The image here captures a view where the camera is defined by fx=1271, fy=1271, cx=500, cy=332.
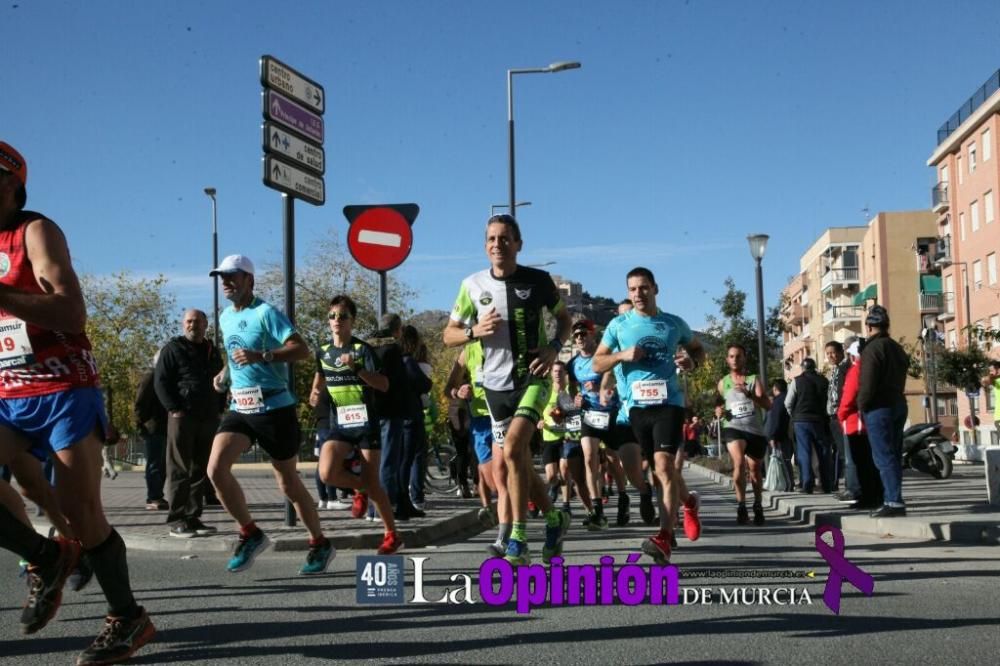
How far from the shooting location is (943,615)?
6086 millimetres

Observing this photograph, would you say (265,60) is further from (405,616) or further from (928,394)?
(928,394)

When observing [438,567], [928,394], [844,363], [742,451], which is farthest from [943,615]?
[928,394]

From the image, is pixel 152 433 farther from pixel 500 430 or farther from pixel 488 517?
pixel 500 430

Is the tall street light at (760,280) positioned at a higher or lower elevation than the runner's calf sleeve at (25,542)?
higher

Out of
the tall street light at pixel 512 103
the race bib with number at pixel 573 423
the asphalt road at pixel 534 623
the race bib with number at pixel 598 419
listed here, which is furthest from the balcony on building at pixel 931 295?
the asphalt road at pixel 534 623

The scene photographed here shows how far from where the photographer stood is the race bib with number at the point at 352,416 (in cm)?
984

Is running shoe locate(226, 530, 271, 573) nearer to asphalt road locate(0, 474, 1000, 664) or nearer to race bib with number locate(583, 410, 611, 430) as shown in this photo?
asphalt road locate(0, 474, 1000, 664)

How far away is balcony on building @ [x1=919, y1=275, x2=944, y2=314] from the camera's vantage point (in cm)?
7981

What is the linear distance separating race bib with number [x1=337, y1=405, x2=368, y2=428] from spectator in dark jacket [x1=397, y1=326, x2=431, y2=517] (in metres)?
2.57

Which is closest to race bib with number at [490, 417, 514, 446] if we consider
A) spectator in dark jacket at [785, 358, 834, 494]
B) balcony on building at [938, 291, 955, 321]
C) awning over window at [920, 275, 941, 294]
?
spectator in dark jacket at [785, 358, 834, 494]

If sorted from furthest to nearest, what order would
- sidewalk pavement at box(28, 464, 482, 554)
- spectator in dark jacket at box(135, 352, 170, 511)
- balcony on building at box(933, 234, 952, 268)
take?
balcony on building at box(933, 234, 952, 268)
spectator in dark jacket at box(135, 352, 170, 511)
sidewalk pavement at box(28, 464, 482, 554)

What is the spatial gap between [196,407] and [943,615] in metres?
7.22

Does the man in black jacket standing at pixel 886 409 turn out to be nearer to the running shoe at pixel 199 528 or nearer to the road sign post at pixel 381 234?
the road sign post at pixel 381 234

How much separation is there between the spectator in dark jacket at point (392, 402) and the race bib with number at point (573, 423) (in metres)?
1.81
